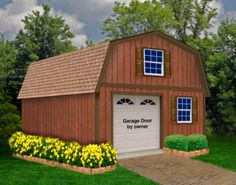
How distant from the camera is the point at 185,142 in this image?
18.5m

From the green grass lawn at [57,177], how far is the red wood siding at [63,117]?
2234mm

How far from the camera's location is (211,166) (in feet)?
54.2

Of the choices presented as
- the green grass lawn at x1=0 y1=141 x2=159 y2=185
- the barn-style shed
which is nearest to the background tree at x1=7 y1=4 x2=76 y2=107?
the barn-style shed

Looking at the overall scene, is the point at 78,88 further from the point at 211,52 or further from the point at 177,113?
the point at 211,52

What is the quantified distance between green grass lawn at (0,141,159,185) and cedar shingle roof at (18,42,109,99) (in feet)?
12.0

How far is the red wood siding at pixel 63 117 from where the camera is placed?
56.9 ft

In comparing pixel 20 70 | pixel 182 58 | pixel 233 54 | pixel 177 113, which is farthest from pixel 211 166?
pixel 20 70

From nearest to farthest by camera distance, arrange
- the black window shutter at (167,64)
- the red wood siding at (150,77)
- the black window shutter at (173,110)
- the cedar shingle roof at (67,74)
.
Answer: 1. the cedar shingle roof at (67,74)
2. the red wood siding at (150,77)
3. the black window shutter at (167,64)
4. the black window shutter at (173,110)

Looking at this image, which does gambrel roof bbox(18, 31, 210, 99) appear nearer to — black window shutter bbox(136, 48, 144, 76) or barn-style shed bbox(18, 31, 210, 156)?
barn-style shed bbox(18, 31, 210, 156)

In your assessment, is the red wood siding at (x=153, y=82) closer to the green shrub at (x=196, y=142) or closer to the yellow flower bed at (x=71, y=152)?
the green shrub at (x=196, y=142)

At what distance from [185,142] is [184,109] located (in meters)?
2.31

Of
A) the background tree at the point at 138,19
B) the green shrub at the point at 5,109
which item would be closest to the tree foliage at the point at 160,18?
the background tree at the point at 138,19

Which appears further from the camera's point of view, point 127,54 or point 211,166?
point 127,54

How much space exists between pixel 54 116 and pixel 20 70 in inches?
743
